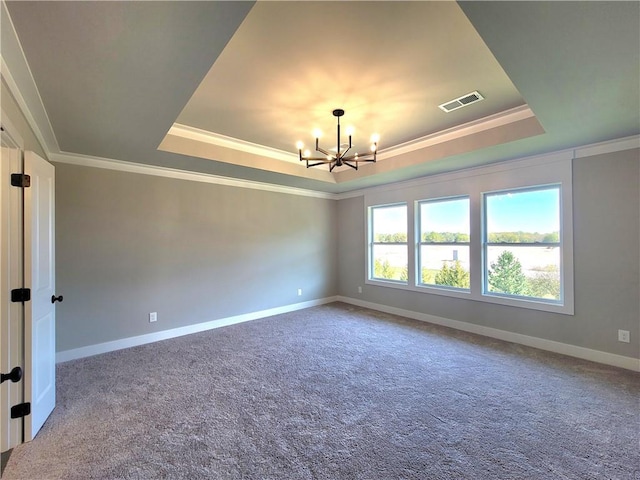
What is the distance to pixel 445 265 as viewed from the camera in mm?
4789

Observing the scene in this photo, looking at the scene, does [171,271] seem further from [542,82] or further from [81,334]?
[542,82]

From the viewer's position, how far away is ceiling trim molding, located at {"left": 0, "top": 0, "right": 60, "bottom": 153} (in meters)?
1.45

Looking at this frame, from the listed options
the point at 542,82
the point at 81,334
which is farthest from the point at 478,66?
the point at 81,334

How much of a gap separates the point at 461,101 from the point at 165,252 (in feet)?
14.0

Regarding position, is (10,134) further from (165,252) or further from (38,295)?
(165,252)

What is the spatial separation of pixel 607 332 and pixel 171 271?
5628 mm

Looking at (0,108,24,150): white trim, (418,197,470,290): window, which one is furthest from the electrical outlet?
(0,108,24,150): white trim

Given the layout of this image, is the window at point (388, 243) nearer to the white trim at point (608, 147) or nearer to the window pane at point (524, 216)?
the window pane at point (524, 216)

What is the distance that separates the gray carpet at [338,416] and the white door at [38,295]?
21cm

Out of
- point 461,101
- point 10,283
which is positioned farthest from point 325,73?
point 10,283

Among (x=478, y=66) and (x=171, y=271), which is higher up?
(x=478, y=66)

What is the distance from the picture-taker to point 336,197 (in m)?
6.51

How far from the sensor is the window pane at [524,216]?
3.71 metres

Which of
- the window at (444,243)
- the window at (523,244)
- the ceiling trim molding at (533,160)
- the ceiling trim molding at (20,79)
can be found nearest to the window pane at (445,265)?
the window at (444,243)
